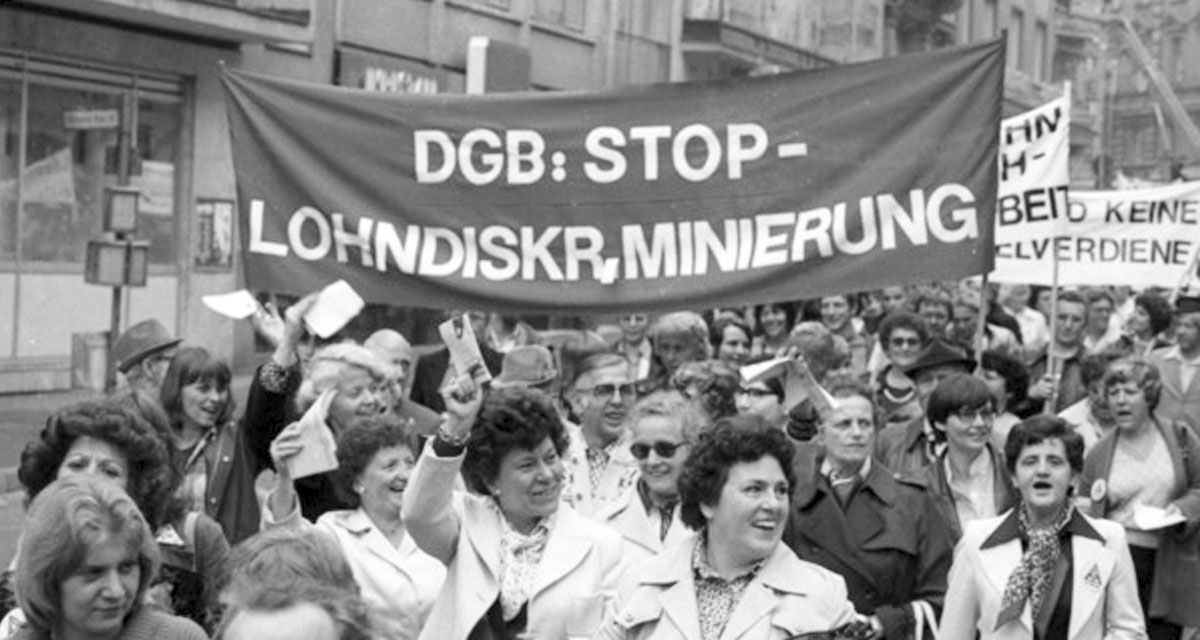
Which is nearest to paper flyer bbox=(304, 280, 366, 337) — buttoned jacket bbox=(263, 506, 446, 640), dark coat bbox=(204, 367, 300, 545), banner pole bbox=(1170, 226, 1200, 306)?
dark coat bbox=(204, 367, 300, 545)

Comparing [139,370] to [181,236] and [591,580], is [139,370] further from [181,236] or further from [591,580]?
[181,236]

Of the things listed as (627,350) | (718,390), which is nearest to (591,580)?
(718,390)

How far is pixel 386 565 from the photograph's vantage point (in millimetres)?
6152

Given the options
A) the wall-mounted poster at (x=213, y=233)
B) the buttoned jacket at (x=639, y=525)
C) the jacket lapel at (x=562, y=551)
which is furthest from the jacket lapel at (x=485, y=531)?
the wall-mounted poster at (x=213, y=233)

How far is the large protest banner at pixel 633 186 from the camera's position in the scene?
8.22 meters

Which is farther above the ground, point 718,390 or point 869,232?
point 869,232

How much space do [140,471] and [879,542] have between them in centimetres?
233

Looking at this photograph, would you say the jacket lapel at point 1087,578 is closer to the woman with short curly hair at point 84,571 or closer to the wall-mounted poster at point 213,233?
the woman with short curly hair at point 84,571

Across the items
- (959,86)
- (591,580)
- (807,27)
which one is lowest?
(591,580)

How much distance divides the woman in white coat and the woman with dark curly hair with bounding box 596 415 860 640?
1.11m

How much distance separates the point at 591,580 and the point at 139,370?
2.81 metres

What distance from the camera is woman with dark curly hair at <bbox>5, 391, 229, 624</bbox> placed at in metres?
5.26

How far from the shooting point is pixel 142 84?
22.8m

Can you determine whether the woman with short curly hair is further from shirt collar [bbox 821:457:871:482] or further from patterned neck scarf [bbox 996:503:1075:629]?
shirt collar [bbox 821:457:871:482]
